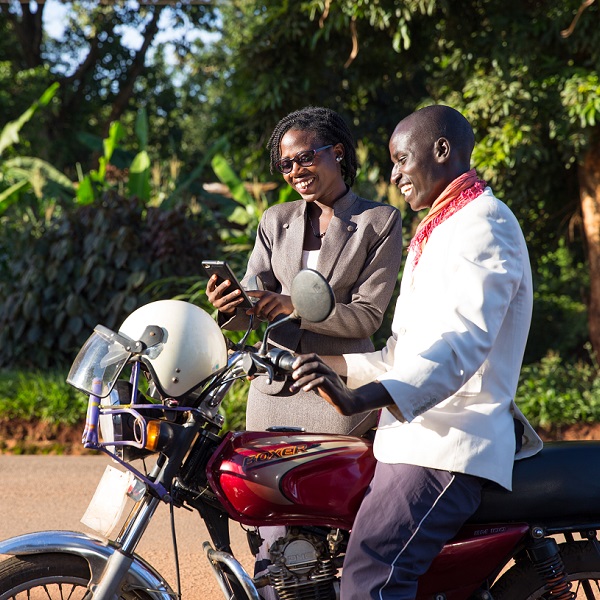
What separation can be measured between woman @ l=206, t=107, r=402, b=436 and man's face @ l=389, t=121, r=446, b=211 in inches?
27.9

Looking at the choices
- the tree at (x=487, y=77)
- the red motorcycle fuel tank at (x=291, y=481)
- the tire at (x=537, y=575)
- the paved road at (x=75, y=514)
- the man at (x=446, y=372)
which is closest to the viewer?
the man at (x=446, y=372)

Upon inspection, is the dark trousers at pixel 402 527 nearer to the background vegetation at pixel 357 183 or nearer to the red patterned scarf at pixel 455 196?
the red patterned scarf at pixel 455 196

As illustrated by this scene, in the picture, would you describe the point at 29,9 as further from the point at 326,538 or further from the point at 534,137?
the point at 326,538

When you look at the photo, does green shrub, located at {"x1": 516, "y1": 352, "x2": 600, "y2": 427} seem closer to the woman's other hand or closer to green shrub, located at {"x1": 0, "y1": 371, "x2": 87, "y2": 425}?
green shrub, located at {"x1": 0, "y1": 371, "x2": 87, "y2": 425}

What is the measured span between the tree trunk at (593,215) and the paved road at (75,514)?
4544mm

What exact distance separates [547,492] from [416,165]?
0.95m

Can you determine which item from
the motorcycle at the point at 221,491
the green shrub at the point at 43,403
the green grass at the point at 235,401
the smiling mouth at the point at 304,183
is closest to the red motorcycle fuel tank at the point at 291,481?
the motorcycle at the point at 221,491

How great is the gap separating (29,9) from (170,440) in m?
23.5

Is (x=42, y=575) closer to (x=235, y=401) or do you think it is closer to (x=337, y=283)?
(x=337, y=283)

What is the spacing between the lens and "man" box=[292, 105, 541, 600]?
2250mm

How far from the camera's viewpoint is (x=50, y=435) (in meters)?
7.46

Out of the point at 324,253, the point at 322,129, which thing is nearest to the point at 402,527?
the point at 324,253

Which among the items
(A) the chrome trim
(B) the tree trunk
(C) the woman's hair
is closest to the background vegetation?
(B) the tree trunk

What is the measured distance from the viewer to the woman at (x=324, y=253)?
10.3 ft
